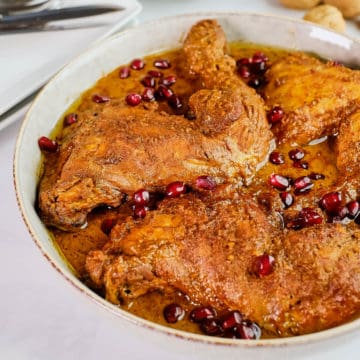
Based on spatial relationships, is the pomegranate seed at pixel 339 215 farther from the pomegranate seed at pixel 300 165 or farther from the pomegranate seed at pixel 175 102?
the pomegranate seed at pixel 175 102

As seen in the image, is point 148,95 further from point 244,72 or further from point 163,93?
point 244,72

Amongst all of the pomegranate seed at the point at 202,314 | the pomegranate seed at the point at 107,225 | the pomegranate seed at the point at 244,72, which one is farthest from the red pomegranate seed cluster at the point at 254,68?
the pomegranate seed at the point at 202,314

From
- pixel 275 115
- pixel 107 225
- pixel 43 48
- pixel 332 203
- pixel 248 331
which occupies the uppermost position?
pixel 43 48

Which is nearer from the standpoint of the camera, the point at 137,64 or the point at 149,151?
the point at 149,151

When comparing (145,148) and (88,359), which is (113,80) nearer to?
(145,148)

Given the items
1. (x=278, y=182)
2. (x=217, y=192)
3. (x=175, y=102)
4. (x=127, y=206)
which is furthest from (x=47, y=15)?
(x=278, y=182)
